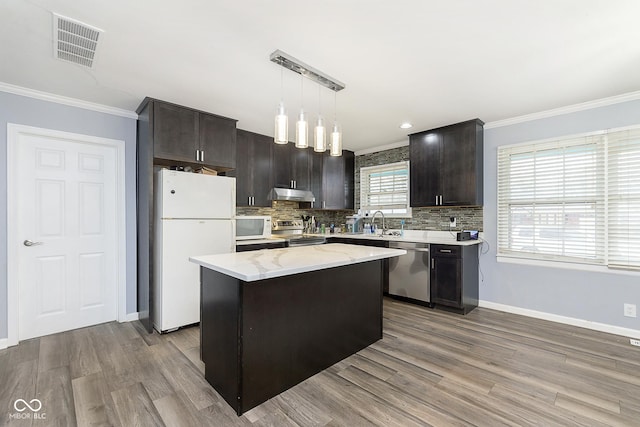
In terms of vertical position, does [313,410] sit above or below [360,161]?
below

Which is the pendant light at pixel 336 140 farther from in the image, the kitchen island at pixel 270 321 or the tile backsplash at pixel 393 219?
the tile backsplash at pixel 393 219

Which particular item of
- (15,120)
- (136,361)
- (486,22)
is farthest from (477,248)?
(15,120)

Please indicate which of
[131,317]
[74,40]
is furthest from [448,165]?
[131,317]

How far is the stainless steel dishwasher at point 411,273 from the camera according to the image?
12.9 ft

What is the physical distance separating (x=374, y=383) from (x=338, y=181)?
3.67 m

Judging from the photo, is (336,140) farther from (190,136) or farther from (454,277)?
(454,277)

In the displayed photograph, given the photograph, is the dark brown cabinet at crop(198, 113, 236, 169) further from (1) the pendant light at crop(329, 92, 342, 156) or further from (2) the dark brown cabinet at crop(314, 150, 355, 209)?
(2) the dark brown cabinet at crop(314, 150, 355, 209)

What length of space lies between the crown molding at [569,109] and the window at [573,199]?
0.31 metres

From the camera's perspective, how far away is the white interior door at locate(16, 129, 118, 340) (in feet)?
9.58

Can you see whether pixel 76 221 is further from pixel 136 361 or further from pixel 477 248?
pixel 477 248

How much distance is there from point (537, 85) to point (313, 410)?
10.9 feet

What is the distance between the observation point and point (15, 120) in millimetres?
2807

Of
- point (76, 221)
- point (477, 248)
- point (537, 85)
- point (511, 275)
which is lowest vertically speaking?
point (511, 275)

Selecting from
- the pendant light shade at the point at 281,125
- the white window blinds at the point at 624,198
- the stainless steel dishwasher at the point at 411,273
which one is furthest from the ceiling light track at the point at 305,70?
the white window blinds at the point at 624,198
